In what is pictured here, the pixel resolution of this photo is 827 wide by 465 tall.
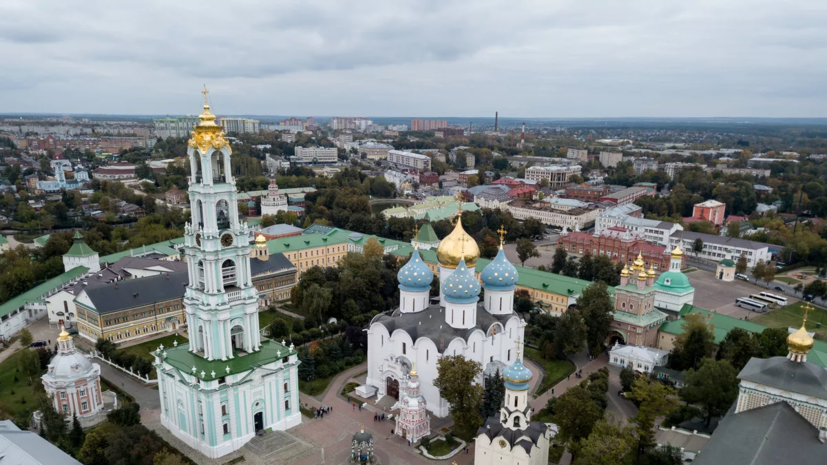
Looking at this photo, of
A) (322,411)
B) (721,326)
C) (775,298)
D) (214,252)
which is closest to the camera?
(214,252)

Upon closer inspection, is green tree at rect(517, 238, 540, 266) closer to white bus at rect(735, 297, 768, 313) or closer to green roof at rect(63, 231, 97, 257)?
white bus at rect(735, 297, 768, 313)

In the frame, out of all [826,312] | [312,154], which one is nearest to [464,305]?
[826,312]

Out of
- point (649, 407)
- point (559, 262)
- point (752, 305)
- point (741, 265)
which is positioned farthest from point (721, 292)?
point (649, 407)

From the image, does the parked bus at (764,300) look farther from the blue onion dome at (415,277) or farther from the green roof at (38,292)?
the green roof at (38,292)

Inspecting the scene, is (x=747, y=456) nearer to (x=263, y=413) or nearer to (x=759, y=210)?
(x=263, y=413)

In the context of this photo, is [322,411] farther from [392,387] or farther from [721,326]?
[721,326]
